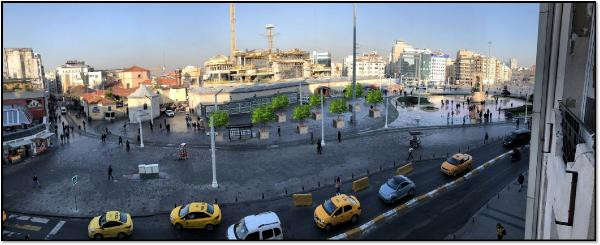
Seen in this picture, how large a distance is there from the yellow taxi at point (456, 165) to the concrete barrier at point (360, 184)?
4.25 m

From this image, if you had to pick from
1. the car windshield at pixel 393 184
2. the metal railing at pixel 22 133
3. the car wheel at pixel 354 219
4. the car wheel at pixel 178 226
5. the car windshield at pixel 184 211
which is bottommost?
the car wheel at pixel 178 226

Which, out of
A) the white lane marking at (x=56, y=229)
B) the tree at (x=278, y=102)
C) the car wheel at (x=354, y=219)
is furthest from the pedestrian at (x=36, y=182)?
the tree at (x=278, y=102)

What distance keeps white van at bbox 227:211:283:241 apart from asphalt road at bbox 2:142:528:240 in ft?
2.56

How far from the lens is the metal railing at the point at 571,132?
5.23 meters

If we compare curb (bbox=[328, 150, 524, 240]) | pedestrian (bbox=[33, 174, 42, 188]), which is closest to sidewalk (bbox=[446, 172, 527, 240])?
curb (bbox=[328, 150, 524, 240])

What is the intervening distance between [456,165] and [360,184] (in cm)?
523

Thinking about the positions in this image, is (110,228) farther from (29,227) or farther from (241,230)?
(241,230)

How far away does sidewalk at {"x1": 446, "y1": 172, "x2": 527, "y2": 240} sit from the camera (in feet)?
46.1

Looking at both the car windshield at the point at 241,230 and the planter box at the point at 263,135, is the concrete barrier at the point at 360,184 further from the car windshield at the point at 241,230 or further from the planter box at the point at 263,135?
the planter box at the point at 263,135

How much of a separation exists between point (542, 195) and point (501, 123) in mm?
29114

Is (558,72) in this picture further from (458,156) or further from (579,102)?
(458,156)

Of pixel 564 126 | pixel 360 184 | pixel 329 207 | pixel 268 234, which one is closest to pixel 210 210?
pixel 268 234

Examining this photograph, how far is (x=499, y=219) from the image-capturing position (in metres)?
15.2

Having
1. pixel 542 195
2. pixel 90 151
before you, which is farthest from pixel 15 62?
pixel 542 195
